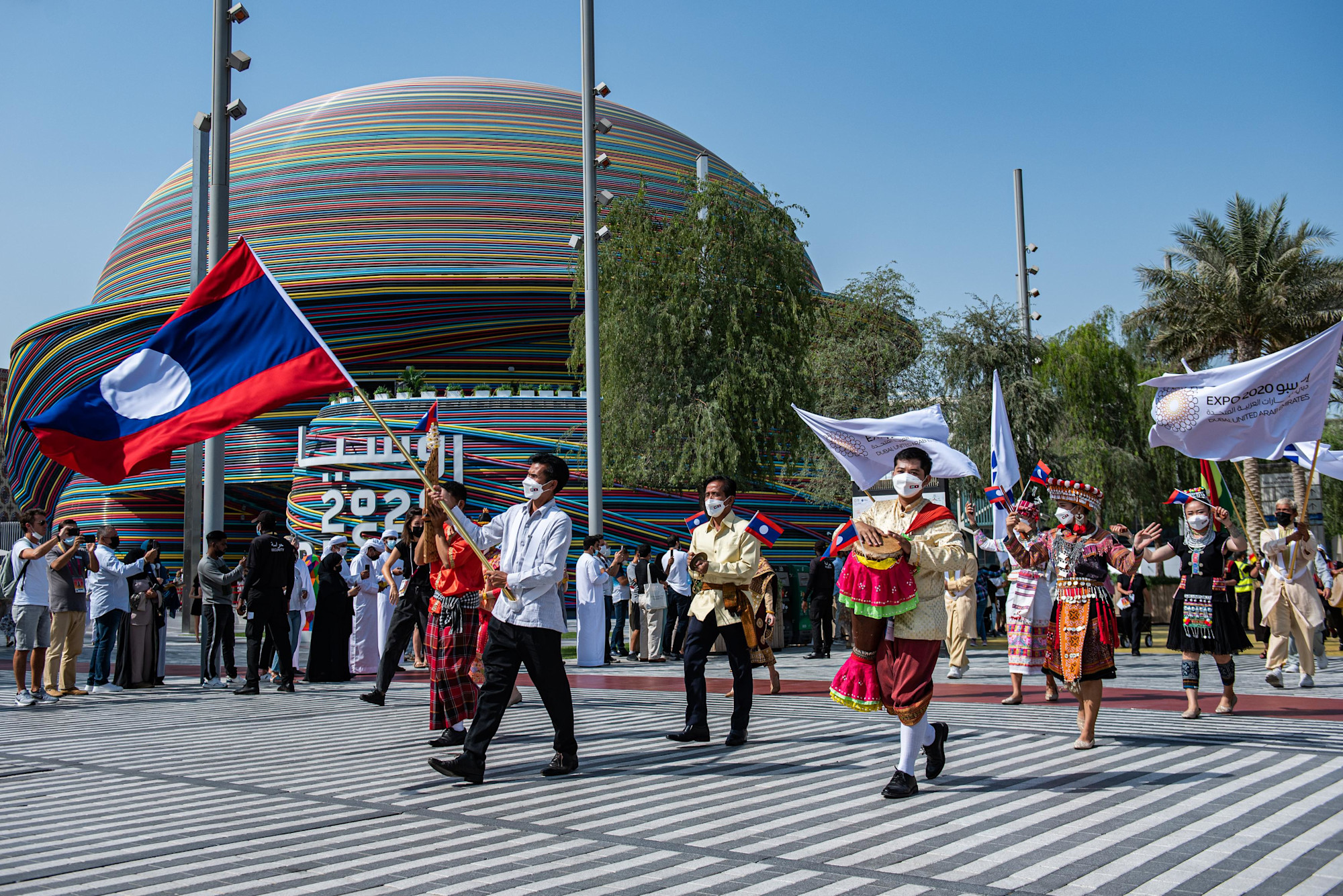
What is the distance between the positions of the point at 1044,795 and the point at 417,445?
23.5 m

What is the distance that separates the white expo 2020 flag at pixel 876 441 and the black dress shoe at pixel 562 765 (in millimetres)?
4927

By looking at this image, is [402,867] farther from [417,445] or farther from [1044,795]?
[417,445]

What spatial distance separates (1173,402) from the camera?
10.6m

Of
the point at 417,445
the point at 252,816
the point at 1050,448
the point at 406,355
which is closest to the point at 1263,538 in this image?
the point at 252,816

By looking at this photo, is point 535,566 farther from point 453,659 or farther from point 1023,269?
point 1023,269

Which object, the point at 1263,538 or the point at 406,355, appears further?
the point at 406,355

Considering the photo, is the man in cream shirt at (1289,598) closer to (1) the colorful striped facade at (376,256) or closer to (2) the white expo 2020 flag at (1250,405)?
(2) the white expo 2020 flag at (1250,405)

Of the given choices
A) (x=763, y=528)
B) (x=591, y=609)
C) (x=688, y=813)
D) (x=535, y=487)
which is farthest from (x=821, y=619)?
(x=688, y=813)

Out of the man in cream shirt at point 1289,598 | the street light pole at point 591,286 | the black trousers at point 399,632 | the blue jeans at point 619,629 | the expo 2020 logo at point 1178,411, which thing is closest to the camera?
the black trousers at point 399,632

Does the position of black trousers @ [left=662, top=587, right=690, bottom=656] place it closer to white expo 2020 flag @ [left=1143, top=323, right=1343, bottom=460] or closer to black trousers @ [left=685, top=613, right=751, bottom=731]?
white expo 2020 flag @ [left=1143, top=323, right=1343, bottom=460]

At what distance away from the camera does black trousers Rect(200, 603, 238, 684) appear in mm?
12766

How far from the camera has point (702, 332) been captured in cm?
2061

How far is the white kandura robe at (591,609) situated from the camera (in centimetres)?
1541

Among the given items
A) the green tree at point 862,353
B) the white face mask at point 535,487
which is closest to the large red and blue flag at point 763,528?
the white face mask at point 535,487
